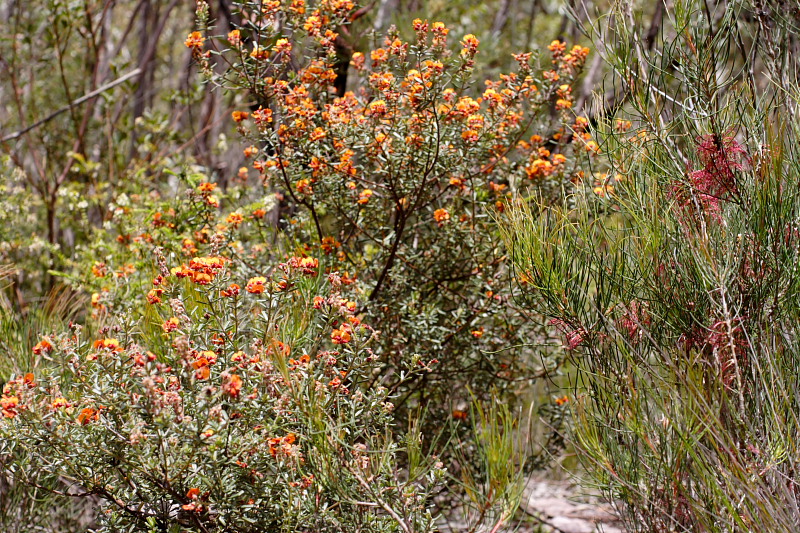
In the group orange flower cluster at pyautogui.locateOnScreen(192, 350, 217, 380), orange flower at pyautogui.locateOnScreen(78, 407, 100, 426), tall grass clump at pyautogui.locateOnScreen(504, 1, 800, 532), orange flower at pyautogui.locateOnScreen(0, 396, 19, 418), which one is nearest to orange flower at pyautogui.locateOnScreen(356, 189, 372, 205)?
tall grass clump at pyautogui.locateOnScreen(504, 1, 800, 532)

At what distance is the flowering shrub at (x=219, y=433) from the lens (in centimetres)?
189

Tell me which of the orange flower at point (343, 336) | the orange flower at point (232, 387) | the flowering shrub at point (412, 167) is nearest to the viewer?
the orange flower at point (232, 387)

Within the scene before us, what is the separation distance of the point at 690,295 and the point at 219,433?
130 centimetres

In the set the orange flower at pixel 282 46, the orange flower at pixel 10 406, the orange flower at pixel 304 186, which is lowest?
the orange flower at pixel 10 406

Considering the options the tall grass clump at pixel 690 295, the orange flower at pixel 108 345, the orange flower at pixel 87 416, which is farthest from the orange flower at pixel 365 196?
the orange flower at pixel 87 416

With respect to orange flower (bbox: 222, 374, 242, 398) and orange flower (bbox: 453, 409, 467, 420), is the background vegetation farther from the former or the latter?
orange flower (bbox: 453, 409, 467, 420)

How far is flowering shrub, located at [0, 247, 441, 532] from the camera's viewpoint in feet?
6.19

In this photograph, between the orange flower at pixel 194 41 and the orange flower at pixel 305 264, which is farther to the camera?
the orange flower at pixel 194 41

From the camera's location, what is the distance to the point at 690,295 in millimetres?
2070

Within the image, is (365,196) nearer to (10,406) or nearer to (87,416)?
(87,416)

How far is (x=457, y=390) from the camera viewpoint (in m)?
3.43

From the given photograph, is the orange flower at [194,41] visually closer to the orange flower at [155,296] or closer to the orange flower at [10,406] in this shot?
the orange flower at [155,296]

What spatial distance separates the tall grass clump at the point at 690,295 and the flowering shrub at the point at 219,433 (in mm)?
538

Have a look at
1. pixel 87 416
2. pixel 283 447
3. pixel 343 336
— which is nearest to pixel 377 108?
pixel 343 336
